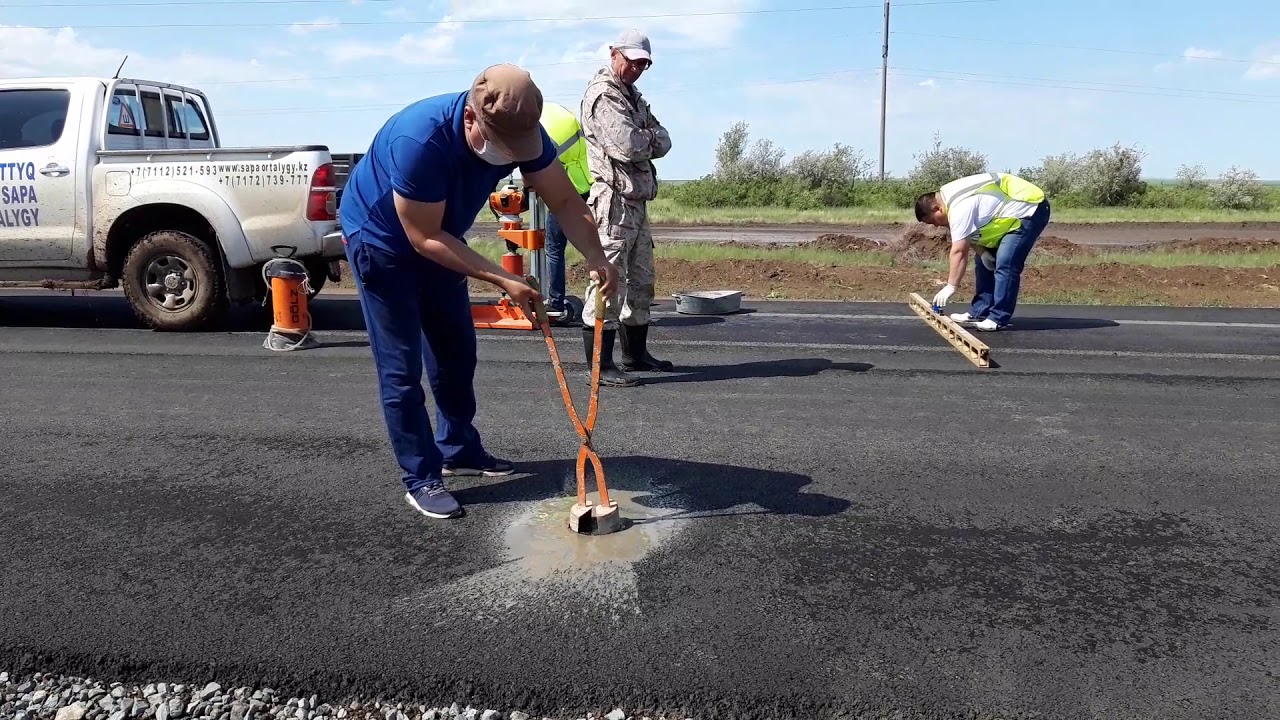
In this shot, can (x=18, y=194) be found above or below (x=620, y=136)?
below

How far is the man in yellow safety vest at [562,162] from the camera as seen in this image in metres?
7.87

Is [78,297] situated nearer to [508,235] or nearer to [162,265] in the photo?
[162,265]

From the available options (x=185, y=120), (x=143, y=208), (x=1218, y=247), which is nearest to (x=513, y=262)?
(x=143, y=208)

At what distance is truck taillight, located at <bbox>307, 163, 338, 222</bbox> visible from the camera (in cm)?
757

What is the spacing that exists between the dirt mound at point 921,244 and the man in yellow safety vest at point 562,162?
8.31 meters

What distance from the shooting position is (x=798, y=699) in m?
2.53

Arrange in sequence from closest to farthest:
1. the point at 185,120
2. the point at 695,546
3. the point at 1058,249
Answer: the point at 695,546 < the point at 185,120 < the point at 1058,249

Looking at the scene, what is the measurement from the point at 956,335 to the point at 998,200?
4.36 ft

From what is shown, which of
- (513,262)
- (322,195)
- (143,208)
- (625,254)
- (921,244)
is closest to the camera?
(625,254)

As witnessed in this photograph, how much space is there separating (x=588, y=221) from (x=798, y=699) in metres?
1.96

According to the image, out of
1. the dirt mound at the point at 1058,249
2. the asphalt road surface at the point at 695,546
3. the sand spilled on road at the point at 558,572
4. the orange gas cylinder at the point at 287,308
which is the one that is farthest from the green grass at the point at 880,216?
the sand spilled on road at the point at 558,572

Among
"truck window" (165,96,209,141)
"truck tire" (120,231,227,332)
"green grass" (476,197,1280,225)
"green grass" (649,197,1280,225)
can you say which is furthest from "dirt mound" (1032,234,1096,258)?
"truck tire" (120,231,227,332)

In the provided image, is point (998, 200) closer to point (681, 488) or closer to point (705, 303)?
point (705, 303)

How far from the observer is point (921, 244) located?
54.1ft
